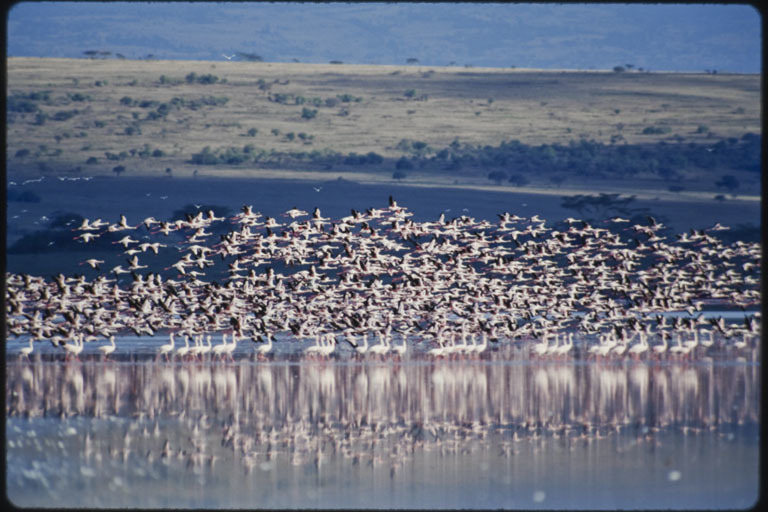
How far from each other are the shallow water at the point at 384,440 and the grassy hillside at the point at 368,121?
189ft

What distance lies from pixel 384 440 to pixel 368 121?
75058 mm

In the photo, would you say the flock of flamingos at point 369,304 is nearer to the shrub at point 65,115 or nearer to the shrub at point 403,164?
the shrub at point 403,164

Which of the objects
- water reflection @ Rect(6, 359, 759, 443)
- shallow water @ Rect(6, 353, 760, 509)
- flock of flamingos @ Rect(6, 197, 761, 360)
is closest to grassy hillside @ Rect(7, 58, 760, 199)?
flock of flamingos @ Rect(6, 197, 761, 360)

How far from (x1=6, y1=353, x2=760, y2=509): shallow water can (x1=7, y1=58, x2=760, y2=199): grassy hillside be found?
189 ft

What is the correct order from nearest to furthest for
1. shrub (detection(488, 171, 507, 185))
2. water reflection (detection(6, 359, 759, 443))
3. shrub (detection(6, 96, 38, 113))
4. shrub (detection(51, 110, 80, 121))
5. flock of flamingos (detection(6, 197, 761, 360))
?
water reflection (detection(6, 359, 759, 443)) < flock of flamingos (detection(6, 197, 761, 360)) < shrub (detection(488, 171, 507, 185)) < shrub (detection(51, 110, 80, 121)) < shrub (detection(6, 96, 38, 113))

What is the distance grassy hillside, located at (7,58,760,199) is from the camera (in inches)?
3295

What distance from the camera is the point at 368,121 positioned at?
91.8 meters

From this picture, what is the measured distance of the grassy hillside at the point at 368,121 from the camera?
8369cm

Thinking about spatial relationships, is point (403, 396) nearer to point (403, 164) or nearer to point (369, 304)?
A: point (369, 304)

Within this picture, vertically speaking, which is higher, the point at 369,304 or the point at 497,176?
the point at 497,176

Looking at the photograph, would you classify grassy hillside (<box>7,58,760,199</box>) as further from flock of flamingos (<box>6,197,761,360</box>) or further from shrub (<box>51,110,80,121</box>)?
flock of flamingos (<box>6,197,761,360</box>)

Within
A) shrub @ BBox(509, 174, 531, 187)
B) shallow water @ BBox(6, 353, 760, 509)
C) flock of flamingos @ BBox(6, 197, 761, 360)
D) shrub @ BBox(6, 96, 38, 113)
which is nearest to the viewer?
shallow water @ BBox(6, 353, 760, 509)

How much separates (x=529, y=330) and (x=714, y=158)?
5031 cm

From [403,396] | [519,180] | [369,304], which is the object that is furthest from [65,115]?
[403,396]
